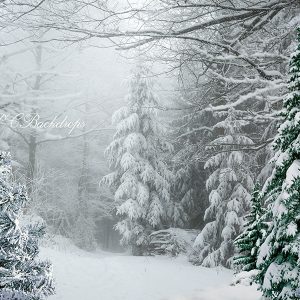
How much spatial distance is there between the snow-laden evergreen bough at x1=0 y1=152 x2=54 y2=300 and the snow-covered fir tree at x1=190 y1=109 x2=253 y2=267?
30.6ft

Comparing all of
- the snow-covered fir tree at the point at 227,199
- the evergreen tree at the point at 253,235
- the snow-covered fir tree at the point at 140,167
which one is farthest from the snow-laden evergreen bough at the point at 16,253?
the snow-covered fir tree at the point at 140,167

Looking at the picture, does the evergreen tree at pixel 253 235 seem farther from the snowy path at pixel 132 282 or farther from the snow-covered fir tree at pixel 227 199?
the snow-covered fir tree at pixel 227 199

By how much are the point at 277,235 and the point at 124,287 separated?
480cm

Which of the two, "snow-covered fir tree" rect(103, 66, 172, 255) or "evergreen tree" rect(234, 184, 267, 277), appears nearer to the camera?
"evergreen tree" rect(234, 184, 267, 277)

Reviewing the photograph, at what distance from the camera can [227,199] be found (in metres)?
14.8

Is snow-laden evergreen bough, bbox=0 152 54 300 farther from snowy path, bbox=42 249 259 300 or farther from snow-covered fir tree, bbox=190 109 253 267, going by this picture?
snow-covered fir tree, bbox=190 109 253 267

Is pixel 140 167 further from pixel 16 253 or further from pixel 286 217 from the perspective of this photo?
pixel 286 217

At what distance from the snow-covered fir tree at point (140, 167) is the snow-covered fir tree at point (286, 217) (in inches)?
534

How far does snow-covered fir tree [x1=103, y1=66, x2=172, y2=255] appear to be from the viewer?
18344mm

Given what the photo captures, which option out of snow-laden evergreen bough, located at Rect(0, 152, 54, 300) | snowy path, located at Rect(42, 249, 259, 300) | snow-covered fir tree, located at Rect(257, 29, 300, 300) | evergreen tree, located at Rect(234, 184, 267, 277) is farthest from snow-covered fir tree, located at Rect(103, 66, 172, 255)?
snow-covered fir tree, located at Rect(257, 29, 300, 300)

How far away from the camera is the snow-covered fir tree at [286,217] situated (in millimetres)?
4062

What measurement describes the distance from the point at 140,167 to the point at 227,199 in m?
5.28

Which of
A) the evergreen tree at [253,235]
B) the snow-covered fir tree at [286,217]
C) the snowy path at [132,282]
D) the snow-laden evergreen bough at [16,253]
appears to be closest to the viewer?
the snow-covered fir tree at [286,217]

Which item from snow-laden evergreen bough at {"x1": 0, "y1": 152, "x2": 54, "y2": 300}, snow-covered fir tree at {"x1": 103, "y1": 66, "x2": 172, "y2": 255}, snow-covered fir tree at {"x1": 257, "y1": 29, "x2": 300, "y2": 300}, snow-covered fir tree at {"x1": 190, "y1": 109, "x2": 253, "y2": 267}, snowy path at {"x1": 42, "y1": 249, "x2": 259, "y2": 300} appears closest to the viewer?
snow-covered fir tree at {"x1": 257, "y1": 29, "x2": 300, "y2": 300}
